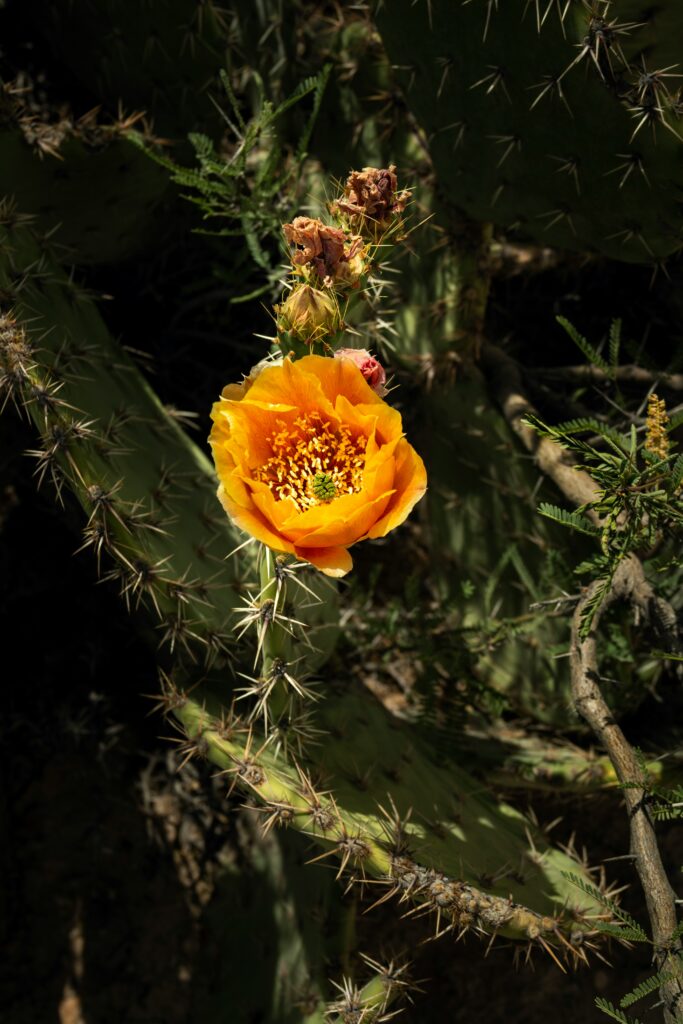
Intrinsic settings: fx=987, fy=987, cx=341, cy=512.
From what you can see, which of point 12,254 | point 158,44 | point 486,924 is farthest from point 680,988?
point 158,44

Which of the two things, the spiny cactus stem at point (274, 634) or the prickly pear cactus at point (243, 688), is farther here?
the prickly pear cactus at point (243, 688)

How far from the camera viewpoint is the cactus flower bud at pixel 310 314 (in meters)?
1.15

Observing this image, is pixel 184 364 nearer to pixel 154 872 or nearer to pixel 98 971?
pixel 154 872

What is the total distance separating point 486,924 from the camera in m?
1.35

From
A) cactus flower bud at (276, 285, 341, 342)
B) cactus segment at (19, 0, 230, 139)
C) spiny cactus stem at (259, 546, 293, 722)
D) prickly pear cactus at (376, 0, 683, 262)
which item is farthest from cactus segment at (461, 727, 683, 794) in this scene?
cactus segment at (19, 0, 230, 139)

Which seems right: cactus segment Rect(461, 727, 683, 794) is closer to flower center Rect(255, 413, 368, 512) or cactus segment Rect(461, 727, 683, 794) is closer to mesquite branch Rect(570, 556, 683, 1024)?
mesquite branch Rect(570, 556, 683, 1024)

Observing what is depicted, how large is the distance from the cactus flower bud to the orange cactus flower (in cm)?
5

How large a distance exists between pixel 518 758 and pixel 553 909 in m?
0.47

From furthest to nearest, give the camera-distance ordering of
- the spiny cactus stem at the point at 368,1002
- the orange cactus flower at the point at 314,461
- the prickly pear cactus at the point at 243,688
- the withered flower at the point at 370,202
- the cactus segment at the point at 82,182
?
the cactus segment at the point at 82,182 < the spiny cactus stem at the point at 368,1002 < the prickly pear cactus at the point at 243,688 < the withered flower at the point at 370,202 < the orange cactus flower at the point at 314,461

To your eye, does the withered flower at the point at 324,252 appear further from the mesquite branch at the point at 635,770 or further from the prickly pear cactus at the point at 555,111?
the mesquite branch at the point at 635,770

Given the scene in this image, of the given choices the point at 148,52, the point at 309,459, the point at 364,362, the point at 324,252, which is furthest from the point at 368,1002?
the point at 148,52

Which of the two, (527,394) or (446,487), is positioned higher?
(527,394)

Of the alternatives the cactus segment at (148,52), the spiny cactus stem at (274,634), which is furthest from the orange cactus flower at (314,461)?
the cactus segment at (148,52)

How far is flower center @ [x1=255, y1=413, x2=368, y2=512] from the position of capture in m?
1.17
